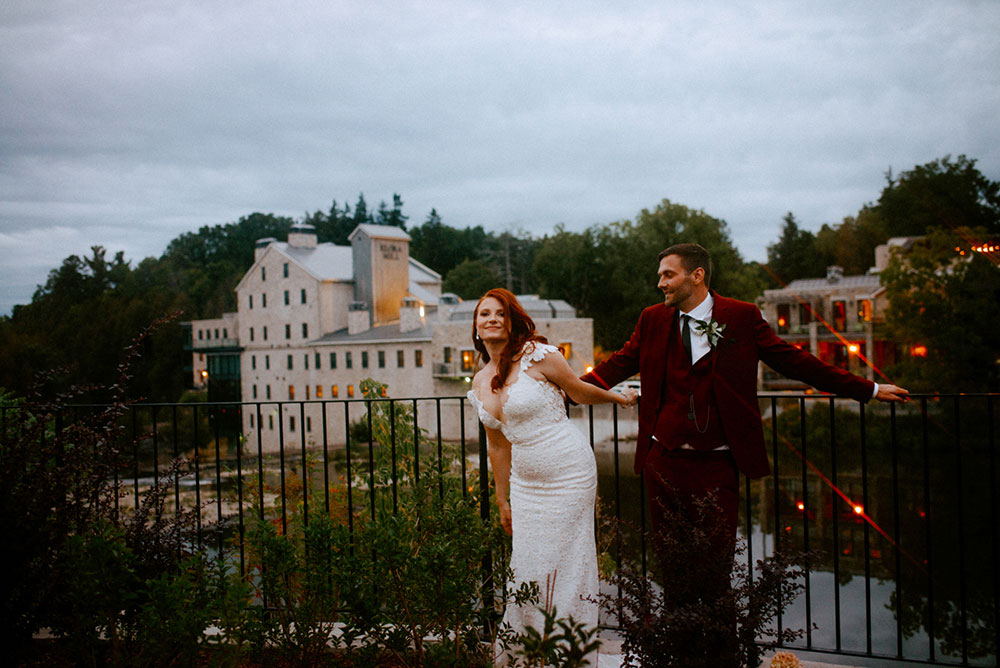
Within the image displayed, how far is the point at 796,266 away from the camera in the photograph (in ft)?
174

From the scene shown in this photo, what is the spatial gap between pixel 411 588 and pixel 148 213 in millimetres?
82659

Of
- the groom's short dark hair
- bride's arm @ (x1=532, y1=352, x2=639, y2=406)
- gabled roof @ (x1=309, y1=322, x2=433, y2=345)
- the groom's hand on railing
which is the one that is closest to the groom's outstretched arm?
bride's arm @ (x1=532, y1=352, x2=639, y2=406)

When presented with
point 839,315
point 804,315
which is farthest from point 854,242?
point 804,315

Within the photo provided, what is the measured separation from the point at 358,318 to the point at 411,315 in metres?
3.53

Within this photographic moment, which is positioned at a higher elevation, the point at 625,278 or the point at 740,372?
the point at 625,278

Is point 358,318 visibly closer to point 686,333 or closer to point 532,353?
point 532,353

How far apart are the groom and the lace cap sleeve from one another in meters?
0.44

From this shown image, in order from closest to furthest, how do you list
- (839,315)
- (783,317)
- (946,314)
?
1. (946,314)
2. (839,315)
3. (783,317)

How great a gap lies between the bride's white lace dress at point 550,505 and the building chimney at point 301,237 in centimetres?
3686

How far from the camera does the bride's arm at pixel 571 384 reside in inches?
116

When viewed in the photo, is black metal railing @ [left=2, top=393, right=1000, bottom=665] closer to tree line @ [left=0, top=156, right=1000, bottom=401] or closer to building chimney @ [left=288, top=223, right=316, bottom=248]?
tree line @ [left=0, top=156, right=1000, bottom=401]

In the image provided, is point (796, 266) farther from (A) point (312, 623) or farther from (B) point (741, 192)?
(A) point (312, 623)

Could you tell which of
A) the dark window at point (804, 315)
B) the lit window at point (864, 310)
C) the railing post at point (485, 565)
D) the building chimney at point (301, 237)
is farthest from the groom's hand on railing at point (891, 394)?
the building chimney at point (301, 237)

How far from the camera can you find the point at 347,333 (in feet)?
113
